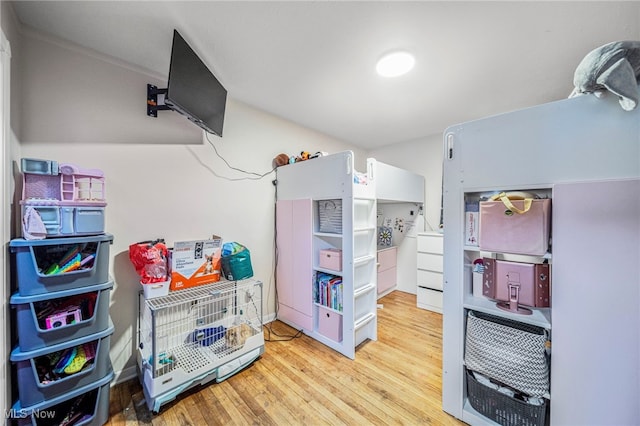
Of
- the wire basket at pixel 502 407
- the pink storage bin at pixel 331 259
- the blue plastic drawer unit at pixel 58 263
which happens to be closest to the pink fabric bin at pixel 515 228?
the wire basket at pixel 502 407

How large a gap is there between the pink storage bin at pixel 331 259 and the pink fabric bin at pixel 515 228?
1.13 m

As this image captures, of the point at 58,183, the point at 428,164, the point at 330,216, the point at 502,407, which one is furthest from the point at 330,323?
the point at 428,164

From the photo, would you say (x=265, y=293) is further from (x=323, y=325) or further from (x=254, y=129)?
(x=254, y=129)

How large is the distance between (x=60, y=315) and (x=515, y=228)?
97.1 inches

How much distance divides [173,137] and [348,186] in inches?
62.5

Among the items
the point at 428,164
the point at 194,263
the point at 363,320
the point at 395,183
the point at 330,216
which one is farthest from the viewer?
the point at 428,164

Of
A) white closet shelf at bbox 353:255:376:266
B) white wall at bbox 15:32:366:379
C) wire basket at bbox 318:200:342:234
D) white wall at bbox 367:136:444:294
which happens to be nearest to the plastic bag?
white wall at bbox 15:32:366:379

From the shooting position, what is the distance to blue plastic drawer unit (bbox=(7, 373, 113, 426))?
3.79ft

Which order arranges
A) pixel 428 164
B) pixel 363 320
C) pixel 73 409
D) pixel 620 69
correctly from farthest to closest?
pixel 428 164 < pixel 363 320 < pixel 73 409 < pixel 620 69

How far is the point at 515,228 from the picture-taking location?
121cm

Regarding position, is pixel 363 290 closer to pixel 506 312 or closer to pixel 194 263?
pixel 506 312

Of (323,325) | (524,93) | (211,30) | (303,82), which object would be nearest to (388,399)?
(323,325)

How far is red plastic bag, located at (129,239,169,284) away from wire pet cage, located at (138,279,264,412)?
149 mm

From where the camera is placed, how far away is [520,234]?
3.94ft
